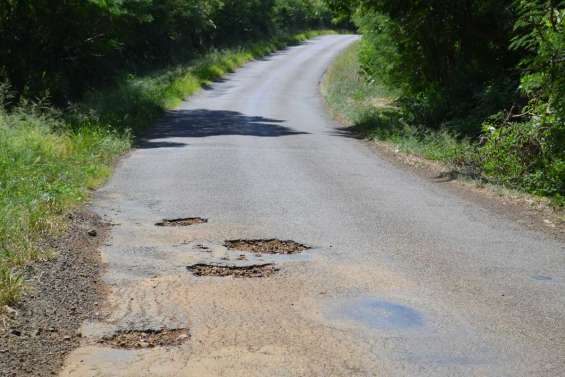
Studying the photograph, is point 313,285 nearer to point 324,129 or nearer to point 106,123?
point 106,123

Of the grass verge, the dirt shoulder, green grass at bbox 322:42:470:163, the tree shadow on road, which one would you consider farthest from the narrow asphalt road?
the tree shadow on road

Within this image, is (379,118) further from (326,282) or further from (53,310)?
(53,310)

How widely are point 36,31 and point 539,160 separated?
18273 mm

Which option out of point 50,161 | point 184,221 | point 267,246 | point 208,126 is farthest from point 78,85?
point 267,246

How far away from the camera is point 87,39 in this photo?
29.2 meters

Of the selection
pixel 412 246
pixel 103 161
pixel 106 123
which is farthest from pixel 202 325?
pixel 106 123

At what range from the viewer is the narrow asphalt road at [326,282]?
5715mm

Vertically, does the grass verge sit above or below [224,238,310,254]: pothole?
below

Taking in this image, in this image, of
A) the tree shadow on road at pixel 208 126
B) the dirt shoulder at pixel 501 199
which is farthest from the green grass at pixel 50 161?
the dirt shoulder at pixel 501 199

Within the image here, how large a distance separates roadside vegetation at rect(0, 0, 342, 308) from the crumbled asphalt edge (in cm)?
19

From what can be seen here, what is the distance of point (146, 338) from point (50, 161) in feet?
26.4

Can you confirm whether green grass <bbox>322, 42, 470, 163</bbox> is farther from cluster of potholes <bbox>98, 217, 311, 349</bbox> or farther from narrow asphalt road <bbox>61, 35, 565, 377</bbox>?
cluster of potholes <bbox>98, 217, 311, 349</bbox>

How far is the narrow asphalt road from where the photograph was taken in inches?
225

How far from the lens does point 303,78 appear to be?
44625 mm
